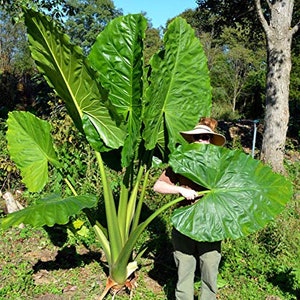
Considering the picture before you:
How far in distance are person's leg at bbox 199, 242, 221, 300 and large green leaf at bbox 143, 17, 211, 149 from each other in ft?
2.30

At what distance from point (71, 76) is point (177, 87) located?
0.73m

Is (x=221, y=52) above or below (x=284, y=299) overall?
above

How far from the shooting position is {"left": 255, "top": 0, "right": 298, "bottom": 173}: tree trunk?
5.45 meters

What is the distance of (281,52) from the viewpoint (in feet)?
18.0

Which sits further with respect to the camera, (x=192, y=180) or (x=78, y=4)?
(x=78, y=4)

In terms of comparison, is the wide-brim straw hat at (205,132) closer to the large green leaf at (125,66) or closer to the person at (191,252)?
the person at (191,252)

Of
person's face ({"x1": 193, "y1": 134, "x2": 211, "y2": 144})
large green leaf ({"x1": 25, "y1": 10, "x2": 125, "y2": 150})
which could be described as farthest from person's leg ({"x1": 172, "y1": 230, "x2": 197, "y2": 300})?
large green leaf ({"x1": 25, "y1": 10, "x2": 125, "y2": 150})

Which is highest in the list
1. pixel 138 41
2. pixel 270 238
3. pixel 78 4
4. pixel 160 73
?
pixel 78 4

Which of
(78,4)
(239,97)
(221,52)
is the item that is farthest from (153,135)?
(78,4)

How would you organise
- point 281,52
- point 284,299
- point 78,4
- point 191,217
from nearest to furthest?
1. point 191,217
2. point 284,299
3. point 281,52
4. point 78,4

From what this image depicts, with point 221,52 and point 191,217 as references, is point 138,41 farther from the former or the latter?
point 221,52

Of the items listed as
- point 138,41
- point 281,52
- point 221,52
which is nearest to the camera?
point 138,41

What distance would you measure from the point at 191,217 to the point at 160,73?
884 mm

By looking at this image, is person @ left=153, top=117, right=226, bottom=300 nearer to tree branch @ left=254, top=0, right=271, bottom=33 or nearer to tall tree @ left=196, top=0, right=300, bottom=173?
tall tree @ left=196, top=0, right=300, bottom=173
